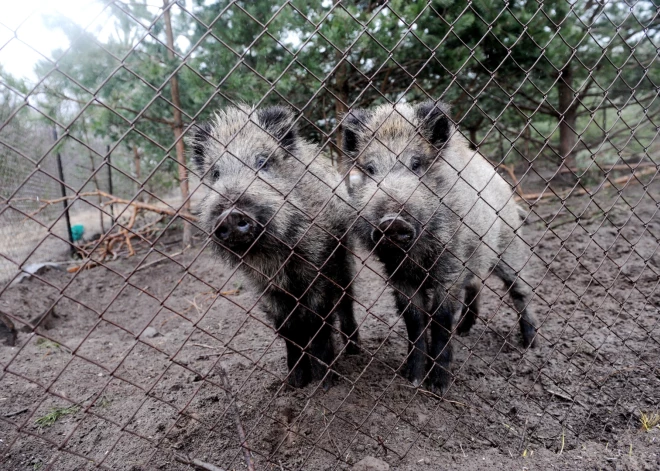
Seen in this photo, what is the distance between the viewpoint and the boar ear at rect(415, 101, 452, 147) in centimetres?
316

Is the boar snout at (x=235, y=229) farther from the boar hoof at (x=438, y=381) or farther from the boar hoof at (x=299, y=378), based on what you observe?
the boar hoof at (x=438, y=381)

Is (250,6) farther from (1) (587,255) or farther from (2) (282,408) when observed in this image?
(1) (587,255)

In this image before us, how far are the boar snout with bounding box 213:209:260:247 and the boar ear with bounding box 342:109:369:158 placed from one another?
1230mm

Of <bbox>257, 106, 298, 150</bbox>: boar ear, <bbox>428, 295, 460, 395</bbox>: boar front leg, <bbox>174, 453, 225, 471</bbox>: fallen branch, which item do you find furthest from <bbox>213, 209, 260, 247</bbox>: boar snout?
<bbox>428, 295, 460, 395</bbox>: boar front leg

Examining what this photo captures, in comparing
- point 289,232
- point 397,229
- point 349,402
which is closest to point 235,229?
point 289,232

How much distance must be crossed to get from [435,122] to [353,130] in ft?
1.97

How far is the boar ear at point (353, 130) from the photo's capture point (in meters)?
3.36

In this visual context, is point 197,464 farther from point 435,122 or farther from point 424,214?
point 435,122

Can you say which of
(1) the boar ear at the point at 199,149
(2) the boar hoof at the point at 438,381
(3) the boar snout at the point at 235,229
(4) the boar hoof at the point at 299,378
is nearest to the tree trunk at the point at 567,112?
(2) the boar hoof at the point at 438,381

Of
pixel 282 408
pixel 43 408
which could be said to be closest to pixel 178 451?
pixel 282 408

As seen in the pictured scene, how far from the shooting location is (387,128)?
3.39 m

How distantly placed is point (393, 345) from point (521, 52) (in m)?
4.07

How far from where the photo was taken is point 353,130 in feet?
11.0

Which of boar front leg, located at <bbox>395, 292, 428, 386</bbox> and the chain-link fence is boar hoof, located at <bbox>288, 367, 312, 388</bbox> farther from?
boar front leg, located at <bbox>395, 292, 428, 386</bbox>
